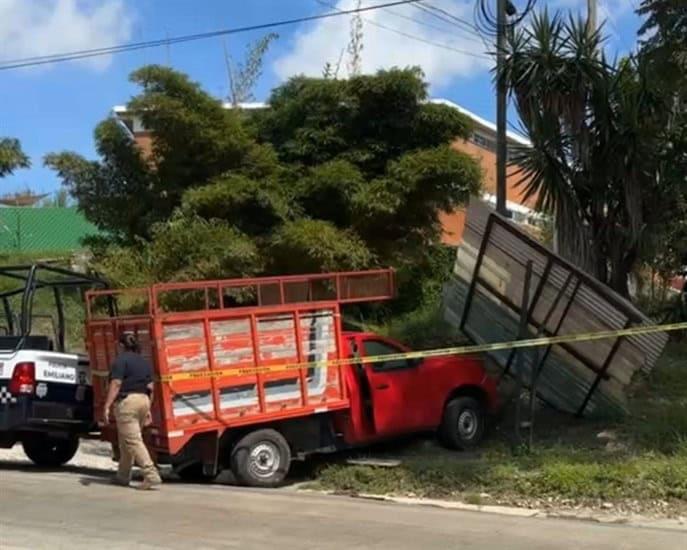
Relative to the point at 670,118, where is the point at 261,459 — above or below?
below

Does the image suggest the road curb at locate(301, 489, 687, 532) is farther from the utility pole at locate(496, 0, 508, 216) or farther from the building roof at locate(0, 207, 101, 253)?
the building roof at locate(0, 207, 101, 253)

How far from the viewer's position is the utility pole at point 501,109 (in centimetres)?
1474

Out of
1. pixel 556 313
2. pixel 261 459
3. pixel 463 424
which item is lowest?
pixel 261 459

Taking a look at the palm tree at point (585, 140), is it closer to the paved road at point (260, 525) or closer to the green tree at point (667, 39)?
the green tree at point (667, 39)

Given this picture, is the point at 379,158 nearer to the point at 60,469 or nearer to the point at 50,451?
the point at 50,451

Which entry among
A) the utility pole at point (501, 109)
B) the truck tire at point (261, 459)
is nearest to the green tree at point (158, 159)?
the utility pole at point (501, 109)

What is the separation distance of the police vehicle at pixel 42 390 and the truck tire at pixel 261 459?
2087mm

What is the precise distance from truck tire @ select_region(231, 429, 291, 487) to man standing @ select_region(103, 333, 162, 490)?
2.94 ft

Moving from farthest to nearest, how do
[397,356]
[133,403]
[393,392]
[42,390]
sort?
[397,356] < [393,392] < [42,390] < [133,403]

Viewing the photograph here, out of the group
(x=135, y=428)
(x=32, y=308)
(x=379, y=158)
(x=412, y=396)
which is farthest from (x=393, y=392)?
(x=379, y=158)

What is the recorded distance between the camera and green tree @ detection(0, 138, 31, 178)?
65.7 ft

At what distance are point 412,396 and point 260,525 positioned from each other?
13.2 ft

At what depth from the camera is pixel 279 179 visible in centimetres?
1723

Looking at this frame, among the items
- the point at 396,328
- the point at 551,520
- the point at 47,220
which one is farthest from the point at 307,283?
the point at 47,220
